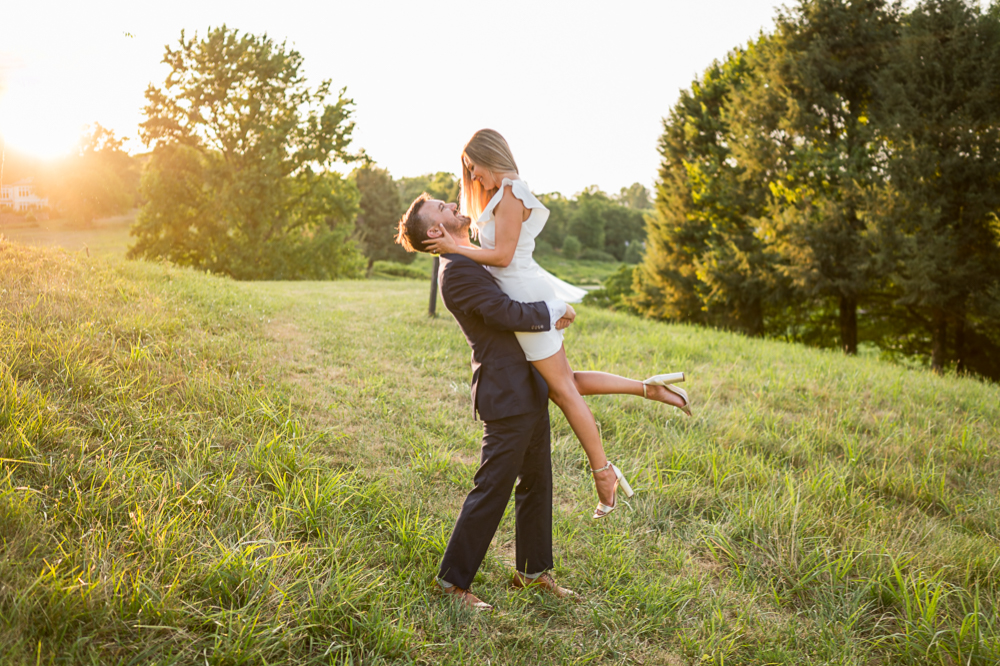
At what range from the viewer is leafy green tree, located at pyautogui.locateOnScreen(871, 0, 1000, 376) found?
11922mm

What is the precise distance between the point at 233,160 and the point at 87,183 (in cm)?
2421

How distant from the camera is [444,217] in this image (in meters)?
2.88

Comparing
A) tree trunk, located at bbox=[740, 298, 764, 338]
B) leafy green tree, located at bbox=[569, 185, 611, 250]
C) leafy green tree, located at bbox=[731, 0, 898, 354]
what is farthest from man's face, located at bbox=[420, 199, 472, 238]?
leafy green tree, located at bbox=[569, 185, 611, 250]

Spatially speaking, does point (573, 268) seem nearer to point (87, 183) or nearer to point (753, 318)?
point (753, 318)

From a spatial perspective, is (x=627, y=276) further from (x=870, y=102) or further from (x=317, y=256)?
(x=870, y=102)

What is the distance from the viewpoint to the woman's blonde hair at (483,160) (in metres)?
2.87

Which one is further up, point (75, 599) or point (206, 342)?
point (206, 342)

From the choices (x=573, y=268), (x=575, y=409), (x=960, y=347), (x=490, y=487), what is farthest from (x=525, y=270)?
(x=573, y=268)

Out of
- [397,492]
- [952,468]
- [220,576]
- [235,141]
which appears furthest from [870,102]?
[235,141]

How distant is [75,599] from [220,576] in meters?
0.52

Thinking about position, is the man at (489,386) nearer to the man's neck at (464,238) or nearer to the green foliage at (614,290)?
the man's neck at (464,238)

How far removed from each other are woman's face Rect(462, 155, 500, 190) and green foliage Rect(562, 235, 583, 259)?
210ft

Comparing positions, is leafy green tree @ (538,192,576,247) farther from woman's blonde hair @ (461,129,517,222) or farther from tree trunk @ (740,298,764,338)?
woman's blonde hair @ (461,129,517,222)

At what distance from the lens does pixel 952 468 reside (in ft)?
16.1
